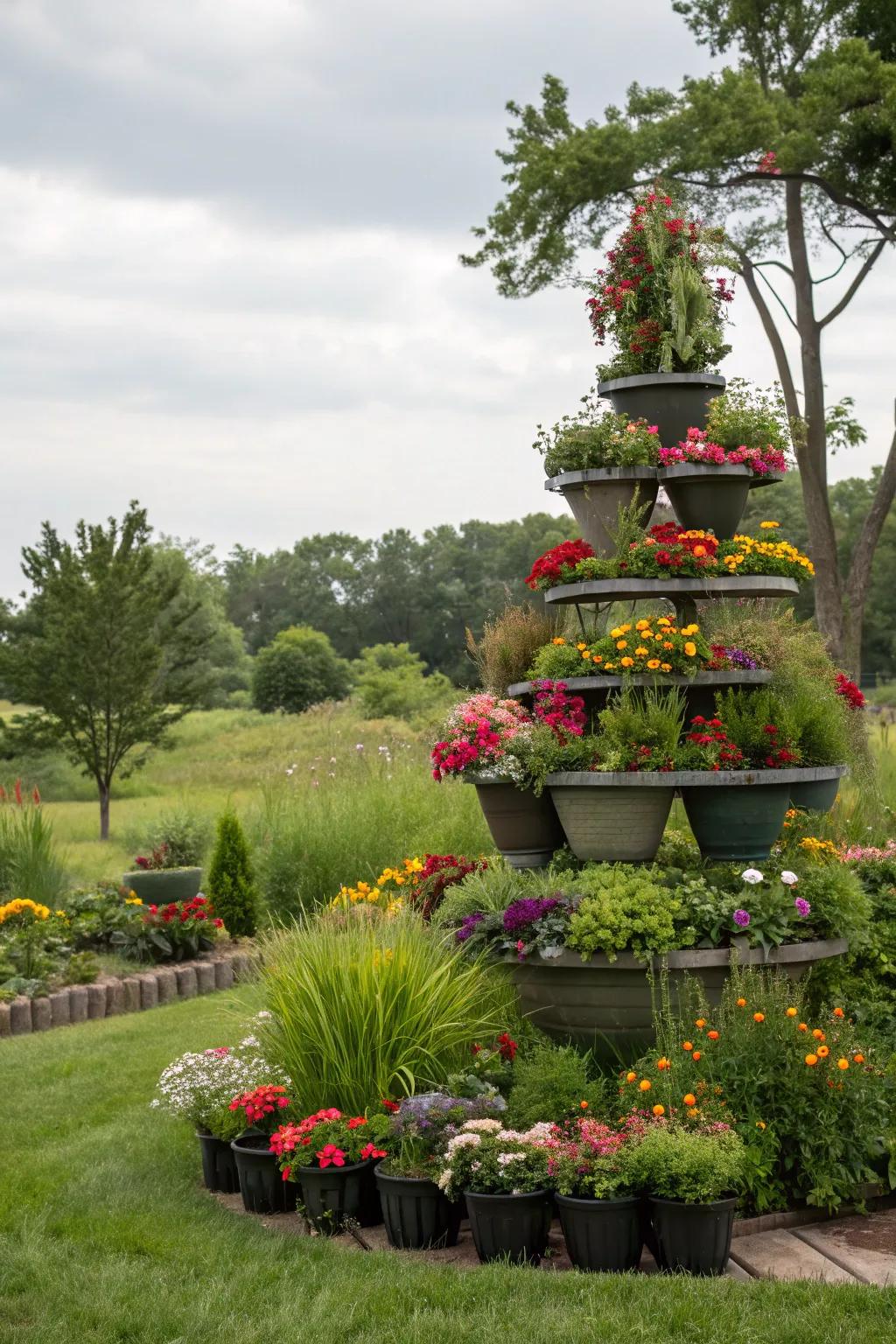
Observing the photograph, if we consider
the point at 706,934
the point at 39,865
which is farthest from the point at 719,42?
the point at 706,934

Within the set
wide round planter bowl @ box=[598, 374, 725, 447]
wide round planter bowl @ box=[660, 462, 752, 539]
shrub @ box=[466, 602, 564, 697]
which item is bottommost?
shrub @ box=[466, 602, 564, 697]

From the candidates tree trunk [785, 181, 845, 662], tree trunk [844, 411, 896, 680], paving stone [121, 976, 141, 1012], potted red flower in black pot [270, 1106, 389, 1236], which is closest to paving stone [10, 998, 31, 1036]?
paving stone [121, 976, 141, 1012]

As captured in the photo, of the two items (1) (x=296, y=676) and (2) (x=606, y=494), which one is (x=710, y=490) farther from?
(1) (x=296, y=676)

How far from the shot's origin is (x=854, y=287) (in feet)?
52.0

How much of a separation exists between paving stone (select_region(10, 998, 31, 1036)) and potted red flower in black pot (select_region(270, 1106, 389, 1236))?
13.6 ft

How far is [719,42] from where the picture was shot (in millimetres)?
16297

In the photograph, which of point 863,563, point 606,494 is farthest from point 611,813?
point 863,563

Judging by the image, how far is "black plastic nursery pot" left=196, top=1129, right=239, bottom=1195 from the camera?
5.12 m

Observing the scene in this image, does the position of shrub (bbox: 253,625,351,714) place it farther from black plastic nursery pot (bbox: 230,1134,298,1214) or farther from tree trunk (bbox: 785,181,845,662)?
black plastic nursery pot (bbox: 230,1134,298,1214)

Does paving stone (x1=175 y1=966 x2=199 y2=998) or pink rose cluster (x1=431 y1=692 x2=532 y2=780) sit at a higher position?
pink rose cluster (x1=431 y1=692 x2=532 y2=780)

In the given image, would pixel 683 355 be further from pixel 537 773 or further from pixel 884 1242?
pixel 884 1242

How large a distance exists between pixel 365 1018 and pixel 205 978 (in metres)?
4.89

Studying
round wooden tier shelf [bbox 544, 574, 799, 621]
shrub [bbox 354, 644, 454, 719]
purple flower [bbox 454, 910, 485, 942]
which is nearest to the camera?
purple flower [bbox 454, 910, 485, 942]

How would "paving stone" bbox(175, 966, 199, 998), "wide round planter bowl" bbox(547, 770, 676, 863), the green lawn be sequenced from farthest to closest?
1. "paving stone" bbox(175, 966, 199, 998)
2. "wide round planter bowl" bbox(547, 770, 676, 863)
3. the green lawn
